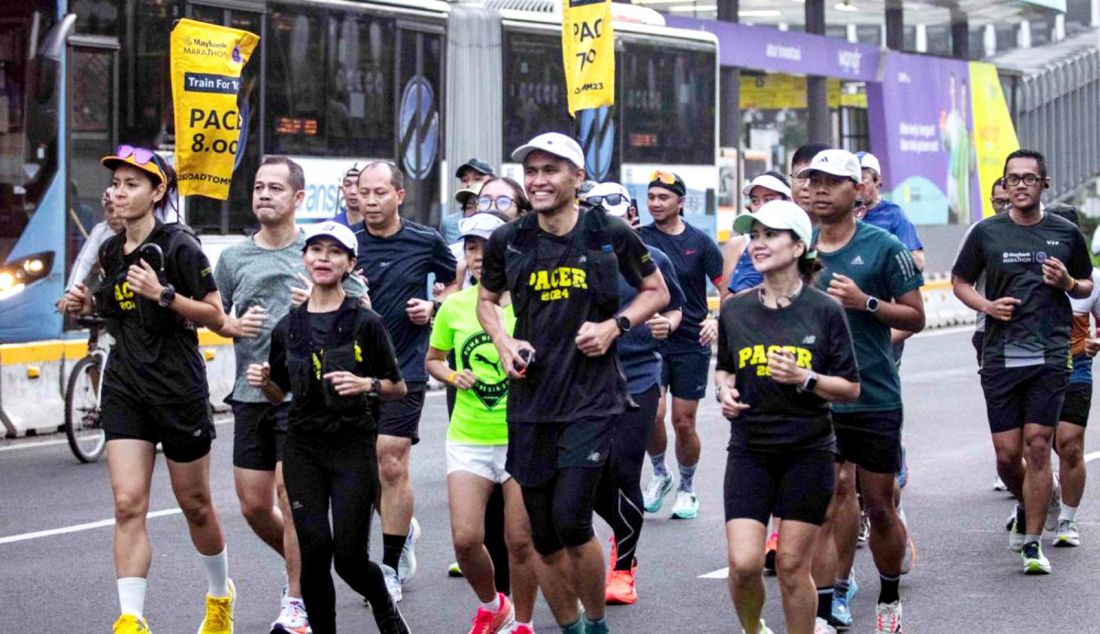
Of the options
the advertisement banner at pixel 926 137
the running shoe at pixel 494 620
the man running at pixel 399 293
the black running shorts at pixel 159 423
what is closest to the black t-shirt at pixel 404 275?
the man running at pixel 399 293

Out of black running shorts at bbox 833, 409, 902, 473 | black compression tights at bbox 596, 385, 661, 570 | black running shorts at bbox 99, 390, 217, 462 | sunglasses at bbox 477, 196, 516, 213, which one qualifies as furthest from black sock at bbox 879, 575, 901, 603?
black running shorts at bbox 99, 390, 217, 462

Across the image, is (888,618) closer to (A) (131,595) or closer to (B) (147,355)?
(A) (131,595)

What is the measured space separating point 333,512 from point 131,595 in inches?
32.6

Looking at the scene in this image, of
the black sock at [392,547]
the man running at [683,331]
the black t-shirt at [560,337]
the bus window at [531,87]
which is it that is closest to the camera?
the black t-shirt at [560,337]

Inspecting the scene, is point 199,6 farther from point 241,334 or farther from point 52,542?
point 241,334

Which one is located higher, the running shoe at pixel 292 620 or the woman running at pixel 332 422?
the woman running at pixel 332 422

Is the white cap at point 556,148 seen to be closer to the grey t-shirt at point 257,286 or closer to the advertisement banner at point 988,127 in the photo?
the grey t-shirt at point 257,286

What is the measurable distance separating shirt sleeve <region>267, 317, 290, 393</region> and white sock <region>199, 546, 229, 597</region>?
0.87 meters

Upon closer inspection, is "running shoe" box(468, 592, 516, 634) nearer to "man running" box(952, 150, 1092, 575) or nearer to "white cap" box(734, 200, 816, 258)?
"white cap" box(734, 200, 816, 258)

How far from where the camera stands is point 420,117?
2148cm

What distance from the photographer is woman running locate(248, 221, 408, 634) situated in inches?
274

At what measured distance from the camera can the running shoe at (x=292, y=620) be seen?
773 cm

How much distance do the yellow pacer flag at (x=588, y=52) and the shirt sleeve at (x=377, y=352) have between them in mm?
9879

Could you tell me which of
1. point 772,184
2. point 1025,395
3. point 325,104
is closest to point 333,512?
point 772,184
